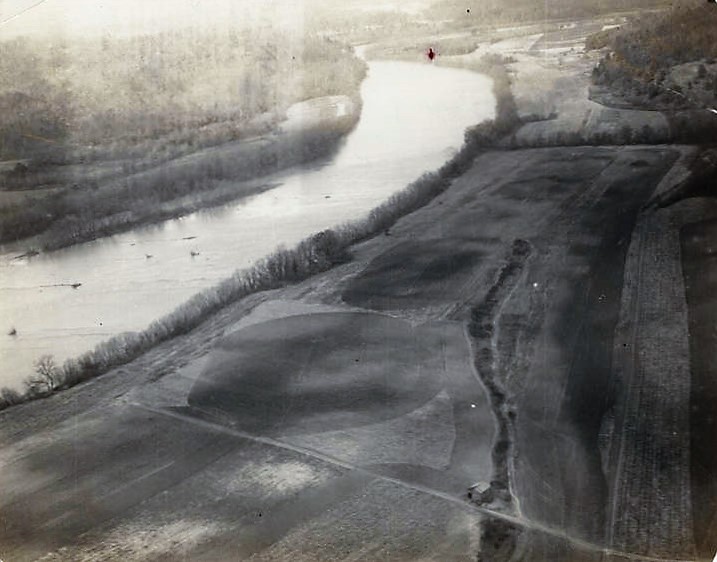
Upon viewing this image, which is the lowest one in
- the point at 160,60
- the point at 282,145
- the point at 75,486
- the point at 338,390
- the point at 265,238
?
the point at 75,486

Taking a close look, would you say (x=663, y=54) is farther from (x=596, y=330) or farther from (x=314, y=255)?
(x=314, y=255)

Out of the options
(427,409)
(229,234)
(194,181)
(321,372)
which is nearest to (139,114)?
(194,181)

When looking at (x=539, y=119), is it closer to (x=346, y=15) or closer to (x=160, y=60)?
(x=346, y=15)

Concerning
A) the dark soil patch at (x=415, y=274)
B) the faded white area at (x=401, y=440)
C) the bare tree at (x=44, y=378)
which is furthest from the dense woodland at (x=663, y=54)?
the bare tree at (x=44, y=378)

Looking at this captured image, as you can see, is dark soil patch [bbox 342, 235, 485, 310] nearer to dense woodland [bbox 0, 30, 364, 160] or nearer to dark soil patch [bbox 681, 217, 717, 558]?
dense woodland [bbox 0, 30, 364, 160]

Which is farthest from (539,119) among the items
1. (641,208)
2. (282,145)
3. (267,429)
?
(267,429)
